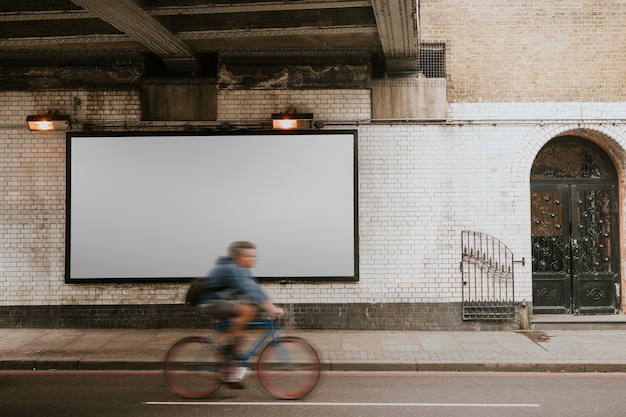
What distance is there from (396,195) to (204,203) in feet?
11.8

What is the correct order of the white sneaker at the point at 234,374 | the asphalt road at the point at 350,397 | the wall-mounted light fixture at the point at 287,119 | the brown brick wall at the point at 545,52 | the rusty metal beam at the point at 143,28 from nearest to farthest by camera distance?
the asphalt road at the point at 350,397 → the white sneaker at the point at 234,374 → the rusty metal beam at the point at 143,28 → the wall-mounted light fixture at the point at 287,119 → the brown brick wall at the point at 545,52

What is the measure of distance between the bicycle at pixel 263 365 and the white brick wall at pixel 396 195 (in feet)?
14.3

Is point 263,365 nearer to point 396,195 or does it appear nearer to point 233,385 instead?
point 233,385

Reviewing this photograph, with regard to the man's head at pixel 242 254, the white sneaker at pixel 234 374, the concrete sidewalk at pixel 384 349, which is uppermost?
the man's head at pixel 242 254

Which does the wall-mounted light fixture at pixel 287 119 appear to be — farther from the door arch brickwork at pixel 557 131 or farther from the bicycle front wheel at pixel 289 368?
the bicycle front wheel at pixel 289 368

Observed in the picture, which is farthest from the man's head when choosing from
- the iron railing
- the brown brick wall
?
the brown brick wall

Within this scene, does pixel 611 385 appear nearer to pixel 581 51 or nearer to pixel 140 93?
pixel 581 51

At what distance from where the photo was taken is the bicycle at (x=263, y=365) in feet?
23.4

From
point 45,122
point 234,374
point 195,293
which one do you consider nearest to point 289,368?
point 234,374

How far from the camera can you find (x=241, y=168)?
1168 cm


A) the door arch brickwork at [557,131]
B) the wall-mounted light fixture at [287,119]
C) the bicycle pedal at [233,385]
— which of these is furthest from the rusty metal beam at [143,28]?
the door arch brickwork at [557,131]

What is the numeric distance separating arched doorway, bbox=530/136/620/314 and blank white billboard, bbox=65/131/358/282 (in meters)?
3.77

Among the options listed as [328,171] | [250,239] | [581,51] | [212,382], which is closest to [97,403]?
[212,382]

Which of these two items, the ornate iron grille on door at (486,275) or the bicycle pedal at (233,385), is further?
the ornate iron grille on door at (486,275)
